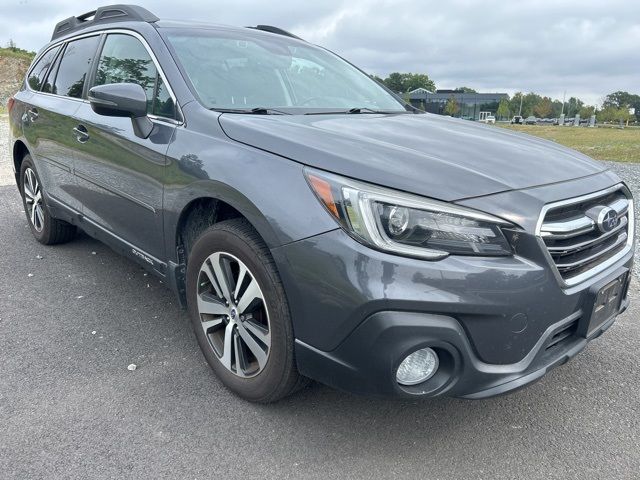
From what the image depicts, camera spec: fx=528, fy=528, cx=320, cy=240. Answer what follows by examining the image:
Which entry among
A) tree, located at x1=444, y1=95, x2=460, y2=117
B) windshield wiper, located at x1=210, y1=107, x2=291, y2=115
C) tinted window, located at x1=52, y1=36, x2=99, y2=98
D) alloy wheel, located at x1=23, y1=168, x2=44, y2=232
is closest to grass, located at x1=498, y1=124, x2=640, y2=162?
tree, located at x1=444, y1=95, x2=460, y2=117

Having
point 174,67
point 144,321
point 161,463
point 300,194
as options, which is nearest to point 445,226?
point 300,194

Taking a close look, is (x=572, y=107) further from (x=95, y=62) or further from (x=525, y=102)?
(x=95, y=62)

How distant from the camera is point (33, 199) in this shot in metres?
4.72

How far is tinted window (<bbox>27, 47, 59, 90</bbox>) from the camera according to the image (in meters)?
4.50

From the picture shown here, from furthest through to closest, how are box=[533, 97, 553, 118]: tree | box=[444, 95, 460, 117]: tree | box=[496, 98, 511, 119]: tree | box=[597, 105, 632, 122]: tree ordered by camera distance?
1. box=[533, 97, 553, 118]: tree
2. box=[597, 105, 632, 122]: tree
3. box=[496, 98, 511, 119]: tree
4. box=[444, 95, 460, 117]: tree

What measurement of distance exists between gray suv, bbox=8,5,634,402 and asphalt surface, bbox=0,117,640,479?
0.82 feet

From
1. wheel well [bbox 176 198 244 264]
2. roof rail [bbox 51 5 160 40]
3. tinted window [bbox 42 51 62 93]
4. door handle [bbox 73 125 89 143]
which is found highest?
roof rail [bbox 51 5 160 40]

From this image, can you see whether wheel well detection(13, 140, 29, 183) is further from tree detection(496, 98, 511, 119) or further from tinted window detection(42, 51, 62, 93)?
tree detection(496, 98, 511, 119)

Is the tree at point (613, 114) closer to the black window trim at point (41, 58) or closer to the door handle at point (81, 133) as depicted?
the black window trim at point (41, 58)

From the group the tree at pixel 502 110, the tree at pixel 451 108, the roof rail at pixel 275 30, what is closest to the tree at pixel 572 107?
the tree at pixel 502 110

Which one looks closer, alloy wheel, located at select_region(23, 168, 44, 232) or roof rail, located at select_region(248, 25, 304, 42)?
roof rail, located at select_region(248, 25, 304, 42)

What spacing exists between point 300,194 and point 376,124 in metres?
0.88

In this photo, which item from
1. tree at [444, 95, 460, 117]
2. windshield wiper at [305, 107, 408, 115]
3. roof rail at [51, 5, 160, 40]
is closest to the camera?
windshield wiper at [305, 107, 408, 115]

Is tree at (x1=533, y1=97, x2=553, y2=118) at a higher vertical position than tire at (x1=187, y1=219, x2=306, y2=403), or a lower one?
higher
